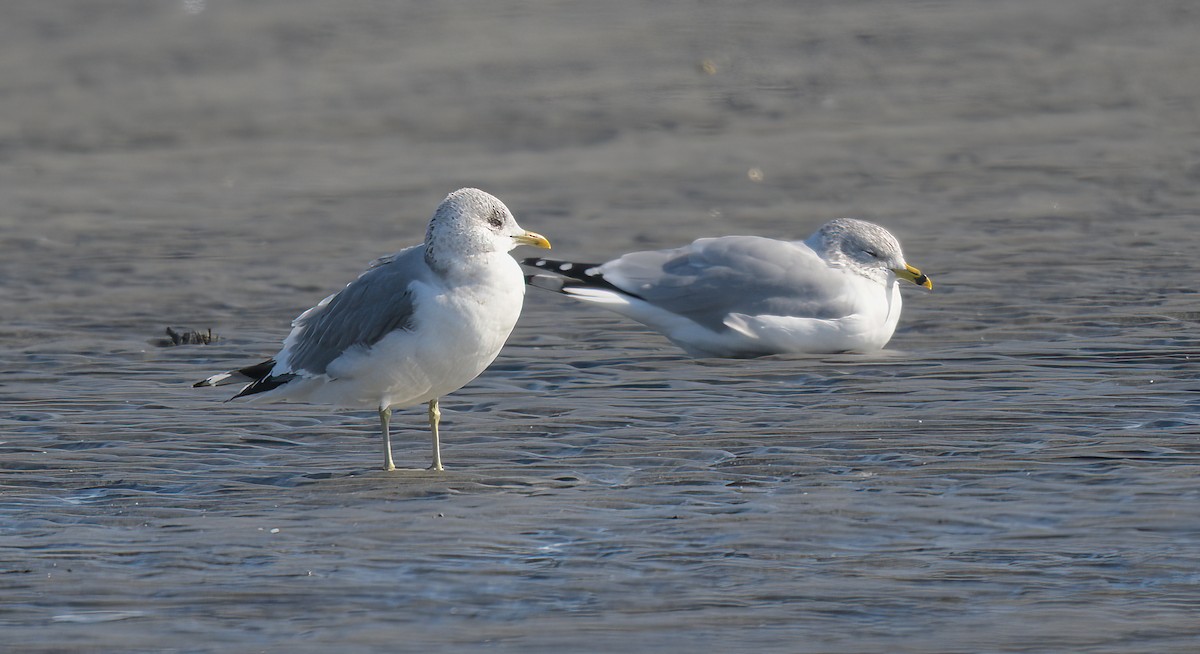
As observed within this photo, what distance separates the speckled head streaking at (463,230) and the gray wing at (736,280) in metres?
2.15

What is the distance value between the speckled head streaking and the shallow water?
0.72m

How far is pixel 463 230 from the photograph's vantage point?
629cm

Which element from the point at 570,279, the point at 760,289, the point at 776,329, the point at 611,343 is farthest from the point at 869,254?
the point at 570,279

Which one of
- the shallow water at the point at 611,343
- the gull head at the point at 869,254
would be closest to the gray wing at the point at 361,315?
the shallow water at the point at 611,343

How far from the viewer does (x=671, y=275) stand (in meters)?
8.63

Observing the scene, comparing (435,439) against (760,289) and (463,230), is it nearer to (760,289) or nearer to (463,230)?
(463,230)

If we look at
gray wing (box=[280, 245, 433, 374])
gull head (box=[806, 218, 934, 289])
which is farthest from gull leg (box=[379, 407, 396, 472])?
gull head (box=[806, 218, 934, 289])

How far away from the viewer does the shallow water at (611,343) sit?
16.4ft

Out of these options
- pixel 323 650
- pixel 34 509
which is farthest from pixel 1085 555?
pixel 34 509

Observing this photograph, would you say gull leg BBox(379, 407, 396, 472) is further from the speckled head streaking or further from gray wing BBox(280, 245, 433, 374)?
the speckled head streaking

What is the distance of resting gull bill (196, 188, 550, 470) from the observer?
6.22 metres

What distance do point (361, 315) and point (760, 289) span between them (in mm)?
2492

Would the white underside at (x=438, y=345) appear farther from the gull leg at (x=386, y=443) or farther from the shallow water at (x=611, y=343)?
the shallow water at (x=611, y=343)

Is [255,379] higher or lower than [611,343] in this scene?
higher
